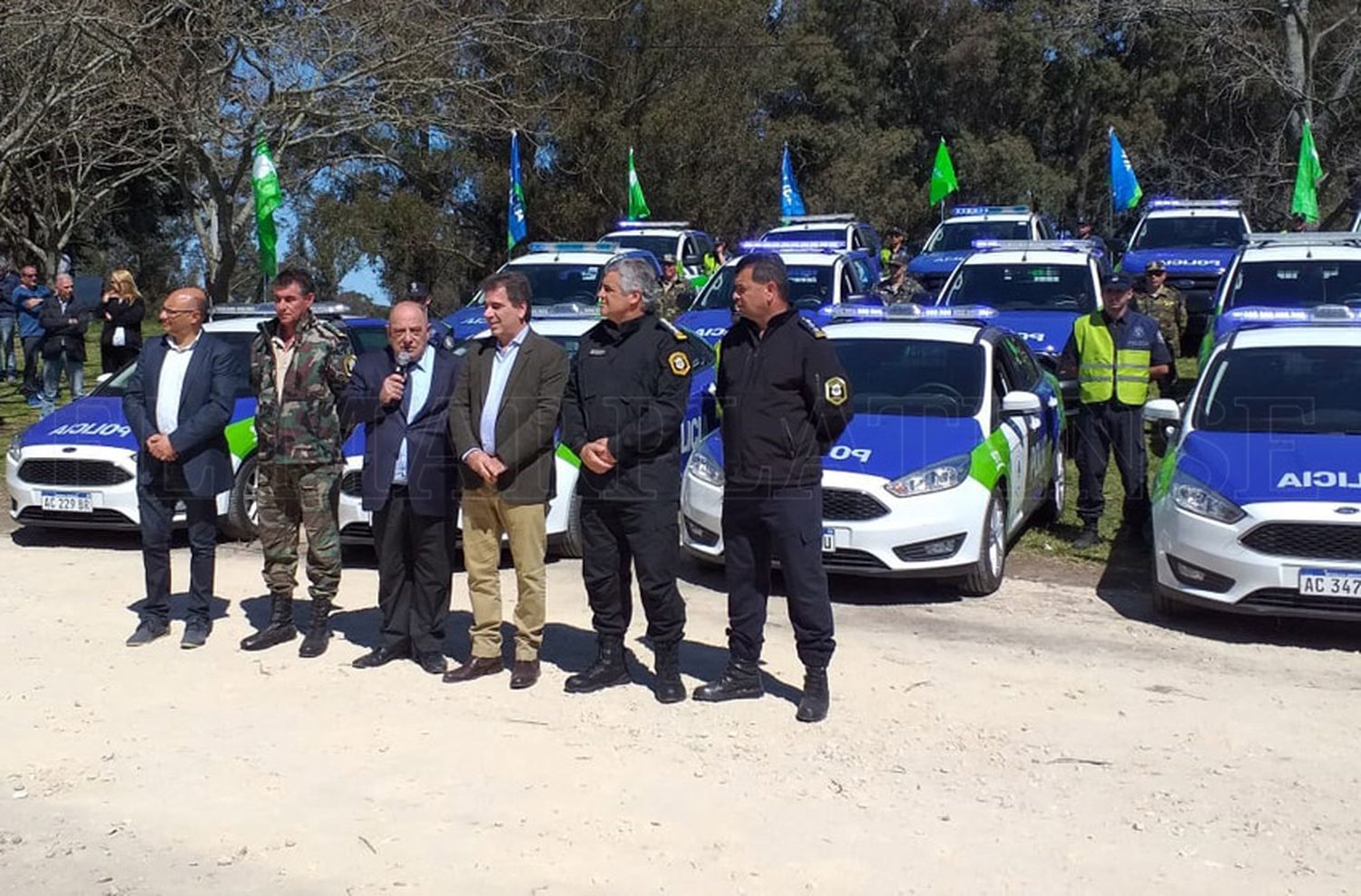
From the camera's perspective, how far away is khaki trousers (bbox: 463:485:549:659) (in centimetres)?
647

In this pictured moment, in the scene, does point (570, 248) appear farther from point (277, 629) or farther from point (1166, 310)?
point (277, 629)

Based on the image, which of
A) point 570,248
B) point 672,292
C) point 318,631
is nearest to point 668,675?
point 318,631

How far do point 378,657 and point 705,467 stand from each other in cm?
247

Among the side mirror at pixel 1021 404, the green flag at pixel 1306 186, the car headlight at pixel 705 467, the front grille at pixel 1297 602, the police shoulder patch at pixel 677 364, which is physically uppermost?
the green flag at pixel 1306 186

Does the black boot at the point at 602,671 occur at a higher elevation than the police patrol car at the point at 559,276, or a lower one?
lower

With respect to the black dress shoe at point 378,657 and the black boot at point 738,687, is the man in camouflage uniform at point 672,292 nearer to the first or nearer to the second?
the black dress shoe at point 378,657

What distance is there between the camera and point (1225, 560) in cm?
716

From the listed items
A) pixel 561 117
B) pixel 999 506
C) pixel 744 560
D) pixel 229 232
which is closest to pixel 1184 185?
pixel 561 117

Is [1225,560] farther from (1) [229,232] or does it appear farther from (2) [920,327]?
(1) [229,232]

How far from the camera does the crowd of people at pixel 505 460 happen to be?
6.05 metres

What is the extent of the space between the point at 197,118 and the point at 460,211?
62.3 ft

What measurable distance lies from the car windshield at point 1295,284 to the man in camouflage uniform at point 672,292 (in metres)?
5.66

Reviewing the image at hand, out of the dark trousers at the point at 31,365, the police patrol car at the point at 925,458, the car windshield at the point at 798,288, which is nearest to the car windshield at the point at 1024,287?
the car windshield at the point at 798,288

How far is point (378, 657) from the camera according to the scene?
273 inches
